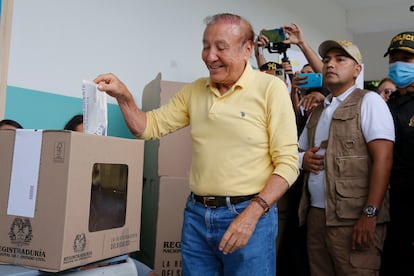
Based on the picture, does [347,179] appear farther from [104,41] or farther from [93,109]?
[104,41]

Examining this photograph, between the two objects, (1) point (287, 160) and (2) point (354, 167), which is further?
(2) point (354, 167)

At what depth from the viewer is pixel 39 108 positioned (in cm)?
187

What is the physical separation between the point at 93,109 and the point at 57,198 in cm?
25

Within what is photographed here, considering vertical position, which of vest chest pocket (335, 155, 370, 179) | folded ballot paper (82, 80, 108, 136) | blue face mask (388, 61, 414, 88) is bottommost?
vest chest pocket (335, 155, 370, 179)

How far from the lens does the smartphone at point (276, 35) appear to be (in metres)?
2.13

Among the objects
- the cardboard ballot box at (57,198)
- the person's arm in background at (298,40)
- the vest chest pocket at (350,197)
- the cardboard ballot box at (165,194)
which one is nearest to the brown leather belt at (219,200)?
the cardboard ballot box at (57,198)

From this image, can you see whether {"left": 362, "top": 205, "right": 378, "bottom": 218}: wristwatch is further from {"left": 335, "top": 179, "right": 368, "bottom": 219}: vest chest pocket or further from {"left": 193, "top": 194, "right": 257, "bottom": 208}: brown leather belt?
{"left": 193, "top": 194, "right": 257, "bottom": 208}: brown leather belt

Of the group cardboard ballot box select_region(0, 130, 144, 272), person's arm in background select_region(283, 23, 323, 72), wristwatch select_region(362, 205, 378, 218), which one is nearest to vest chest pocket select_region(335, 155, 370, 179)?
wristwatch select_region(362, 205, 378, 218)

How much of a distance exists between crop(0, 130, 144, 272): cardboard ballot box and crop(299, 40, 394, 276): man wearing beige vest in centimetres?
87

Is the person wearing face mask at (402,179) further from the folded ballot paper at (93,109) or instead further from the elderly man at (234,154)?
the folded ballot paper at (93,109)

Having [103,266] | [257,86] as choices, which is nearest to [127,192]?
[103,266]

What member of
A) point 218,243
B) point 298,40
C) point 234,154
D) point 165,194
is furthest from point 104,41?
point 218,243

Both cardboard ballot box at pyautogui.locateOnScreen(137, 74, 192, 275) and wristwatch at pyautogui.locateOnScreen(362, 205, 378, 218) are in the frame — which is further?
cardboard ballot box at pyautogui.locateOnScreen(137, 74, 192, 275)

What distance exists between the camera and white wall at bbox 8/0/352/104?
6.03 ft
